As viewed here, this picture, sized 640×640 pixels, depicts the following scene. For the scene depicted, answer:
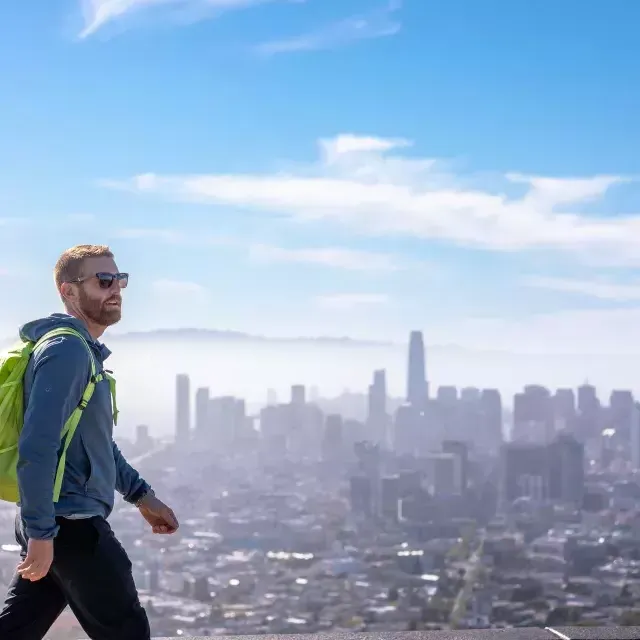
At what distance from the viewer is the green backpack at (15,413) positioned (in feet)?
8.14

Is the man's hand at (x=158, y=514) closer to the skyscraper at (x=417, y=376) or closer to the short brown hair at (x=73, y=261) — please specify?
the short brown hair at (x=73, y=261)

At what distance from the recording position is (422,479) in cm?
5294

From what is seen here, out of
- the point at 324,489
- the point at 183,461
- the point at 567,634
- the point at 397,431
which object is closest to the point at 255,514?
the point at 183,461

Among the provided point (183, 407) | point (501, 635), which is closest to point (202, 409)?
point (183, 407)

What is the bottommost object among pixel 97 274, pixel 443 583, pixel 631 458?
pixel 443 583

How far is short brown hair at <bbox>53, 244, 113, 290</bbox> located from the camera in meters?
2.69

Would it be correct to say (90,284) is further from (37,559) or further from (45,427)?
(37,559)

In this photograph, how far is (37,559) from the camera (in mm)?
2402

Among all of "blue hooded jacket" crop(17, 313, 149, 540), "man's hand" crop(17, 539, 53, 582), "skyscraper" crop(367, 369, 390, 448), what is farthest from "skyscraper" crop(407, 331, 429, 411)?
"man's hand" crop(17, 539, 53, 582)

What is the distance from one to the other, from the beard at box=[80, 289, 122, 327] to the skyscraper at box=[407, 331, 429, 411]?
65103mm

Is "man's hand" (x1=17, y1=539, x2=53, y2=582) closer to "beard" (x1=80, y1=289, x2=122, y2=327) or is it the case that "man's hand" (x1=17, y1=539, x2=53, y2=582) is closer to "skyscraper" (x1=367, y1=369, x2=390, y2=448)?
"beard" (x1=80, y1=289, x2=122, y2=327)

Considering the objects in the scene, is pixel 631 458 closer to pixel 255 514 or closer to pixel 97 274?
pixel 255 514

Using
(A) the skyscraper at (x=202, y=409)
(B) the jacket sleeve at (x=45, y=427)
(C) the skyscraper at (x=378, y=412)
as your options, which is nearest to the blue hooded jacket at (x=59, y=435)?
(B) the jacket sleeve at (x=45, y=427)

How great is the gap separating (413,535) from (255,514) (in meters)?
6.94
